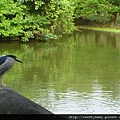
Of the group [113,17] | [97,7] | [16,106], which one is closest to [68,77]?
[16,106]

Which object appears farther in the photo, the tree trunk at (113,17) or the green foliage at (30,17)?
the tree trunk at (113,17)

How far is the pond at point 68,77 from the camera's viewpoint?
272 inches

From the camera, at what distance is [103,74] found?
1026cm

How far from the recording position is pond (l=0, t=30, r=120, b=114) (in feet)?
22.7

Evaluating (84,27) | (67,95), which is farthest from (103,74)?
(84,27)

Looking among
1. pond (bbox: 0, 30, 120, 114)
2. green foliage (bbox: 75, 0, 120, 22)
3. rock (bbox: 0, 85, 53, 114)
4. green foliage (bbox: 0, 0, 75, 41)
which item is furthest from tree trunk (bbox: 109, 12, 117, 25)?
rock (bbox: 0, 85, 53, 114)

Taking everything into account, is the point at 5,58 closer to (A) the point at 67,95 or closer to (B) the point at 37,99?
(B) the point at 37,99

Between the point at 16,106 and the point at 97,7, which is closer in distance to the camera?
the point at 16,106

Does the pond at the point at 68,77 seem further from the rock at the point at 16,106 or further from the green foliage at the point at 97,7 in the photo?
the green foliage at the point at 97,7

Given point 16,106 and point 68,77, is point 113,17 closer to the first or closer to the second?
point 68,77

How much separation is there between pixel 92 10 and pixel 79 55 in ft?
47.5

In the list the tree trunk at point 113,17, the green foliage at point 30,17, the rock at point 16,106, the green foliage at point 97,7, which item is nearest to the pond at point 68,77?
the green foliage at point 30,17

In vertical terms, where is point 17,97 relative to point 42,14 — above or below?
above

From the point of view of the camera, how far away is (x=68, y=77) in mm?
9617
